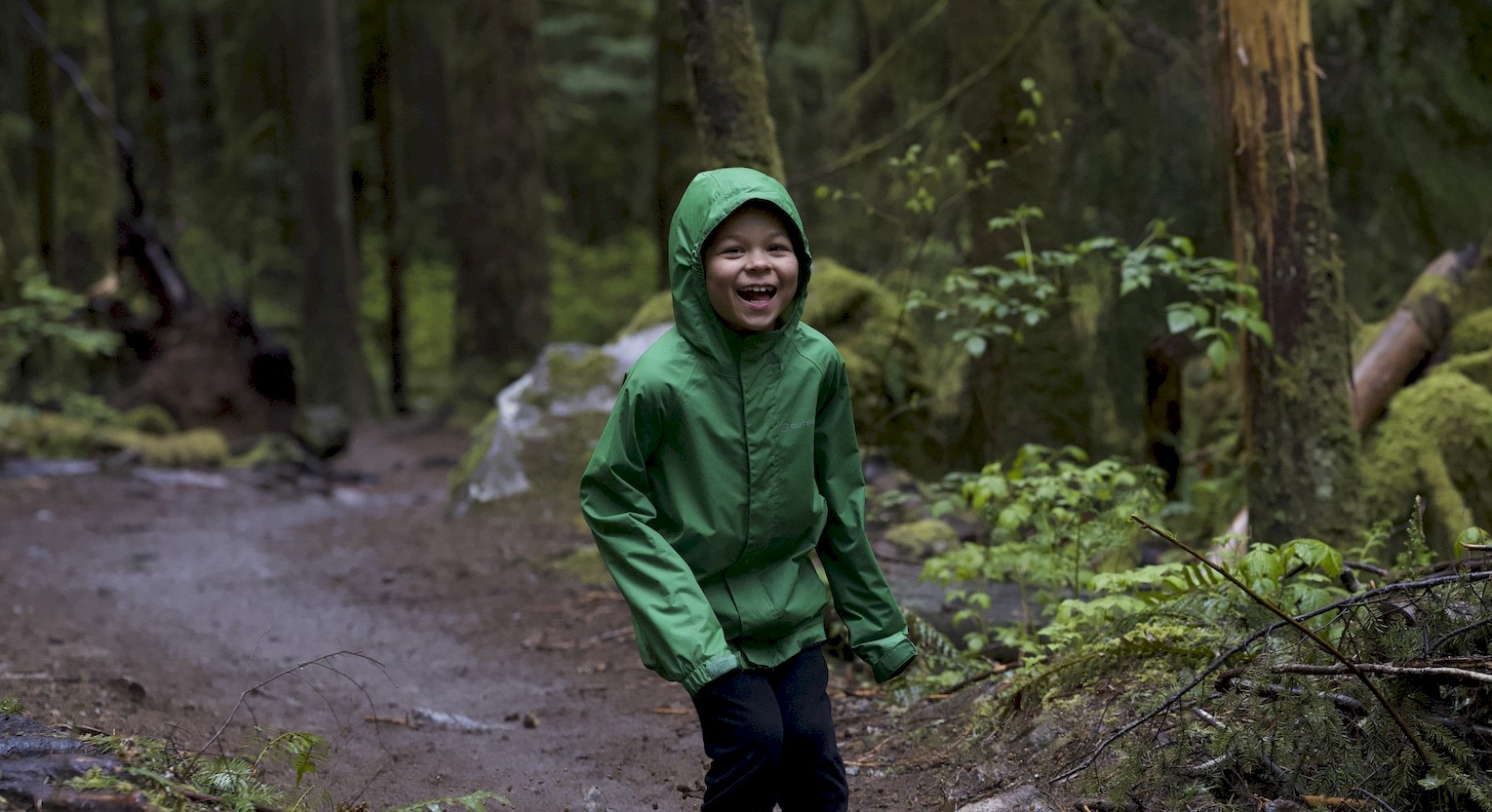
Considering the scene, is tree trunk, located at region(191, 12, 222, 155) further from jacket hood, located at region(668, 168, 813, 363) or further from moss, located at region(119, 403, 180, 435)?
jacket hood, located at region(668, 168, 813, 363)

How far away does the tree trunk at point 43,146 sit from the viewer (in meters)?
16.0

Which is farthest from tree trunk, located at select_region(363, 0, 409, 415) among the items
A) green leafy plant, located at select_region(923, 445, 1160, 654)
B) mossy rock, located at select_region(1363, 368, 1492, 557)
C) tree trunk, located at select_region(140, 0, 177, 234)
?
green leafy plant, located at select_region(923, 445, 1160, 654)

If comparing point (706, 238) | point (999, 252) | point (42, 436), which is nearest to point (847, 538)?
point (706, 238)

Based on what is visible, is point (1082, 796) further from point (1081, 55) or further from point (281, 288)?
point (281, 288)

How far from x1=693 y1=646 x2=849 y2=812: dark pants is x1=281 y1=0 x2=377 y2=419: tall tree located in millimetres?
17943

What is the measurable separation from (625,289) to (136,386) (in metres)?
14.2

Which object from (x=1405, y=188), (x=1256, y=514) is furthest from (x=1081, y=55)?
(x=1256, y=514)

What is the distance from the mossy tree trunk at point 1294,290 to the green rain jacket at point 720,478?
3.20 metres

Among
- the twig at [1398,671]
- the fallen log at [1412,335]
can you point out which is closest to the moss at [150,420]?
the fallen log at [1412,335]

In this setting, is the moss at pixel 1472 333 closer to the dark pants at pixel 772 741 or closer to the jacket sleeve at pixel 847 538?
the jacket sleeve at pixel 847 538

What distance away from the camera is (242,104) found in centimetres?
3359

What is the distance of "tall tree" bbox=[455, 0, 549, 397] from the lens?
17.9 metres

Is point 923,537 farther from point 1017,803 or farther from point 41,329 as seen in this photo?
point 41,329

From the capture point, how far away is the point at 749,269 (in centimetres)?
342
